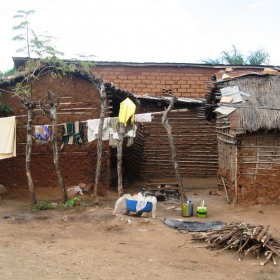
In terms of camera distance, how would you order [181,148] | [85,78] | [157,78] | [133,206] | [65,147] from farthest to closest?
[157,78], [181,148], [65,147], [85,78], [133,206]

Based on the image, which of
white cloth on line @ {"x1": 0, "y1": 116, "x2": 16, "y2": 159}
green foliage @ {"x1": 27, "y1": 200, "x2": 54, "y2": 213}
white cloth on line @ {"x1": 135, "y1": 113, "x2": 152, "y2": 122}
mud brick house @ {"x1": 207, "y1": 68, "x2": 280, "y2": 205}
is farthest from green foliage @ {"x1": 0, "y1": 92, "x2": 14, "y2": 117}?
mud brick house @ {"x1": 207, "y1": 68, "x2": 280, "y2": 205}

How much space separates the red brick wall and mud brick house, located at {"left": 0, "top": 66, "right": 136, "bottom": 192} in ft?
15.1

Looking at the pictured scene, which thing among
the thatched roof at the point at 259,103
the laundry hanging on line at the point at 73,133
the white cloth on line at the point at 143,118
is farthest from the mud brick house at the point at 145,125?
the thatched roof at the point at 259,103

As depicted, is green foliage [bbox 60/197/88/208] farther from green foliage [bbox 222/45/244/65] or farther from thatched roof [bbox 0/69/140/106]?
green foliage [bbox 222/45/244/65]

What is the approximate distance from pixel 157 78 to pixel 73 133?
6110 millimetres

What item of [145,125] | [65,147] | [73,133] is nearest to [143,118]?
[73,133]

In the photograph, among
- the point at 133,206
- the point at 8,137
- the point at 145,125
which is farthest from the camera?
the point at 145,125

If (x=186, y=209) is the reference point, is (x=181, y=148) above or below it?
above

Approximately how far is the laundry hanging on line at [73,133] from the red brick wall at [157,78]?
5.33 meters

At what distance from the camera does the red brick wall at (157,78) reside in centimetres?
1573

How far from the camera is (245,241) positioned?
5.88m

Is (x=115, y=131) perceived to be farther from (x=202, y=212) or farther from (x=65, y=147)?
(x=202, y=212)

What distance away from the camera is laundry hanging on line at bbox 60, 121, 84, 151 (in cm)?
1074

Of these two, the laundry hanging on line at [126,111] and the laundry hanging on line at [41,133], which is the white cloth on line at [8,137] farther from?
the laundry hanging on line at [126,111]
